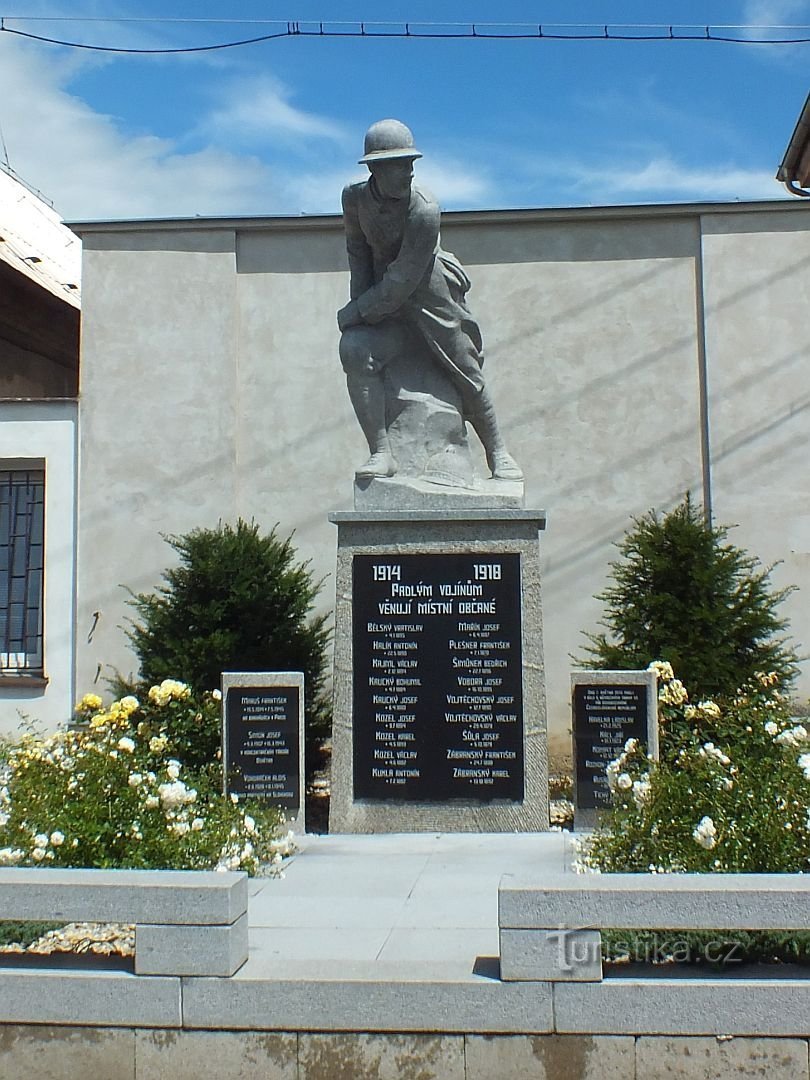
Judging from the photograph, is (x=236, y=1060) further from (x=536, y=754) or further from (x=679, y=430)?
(x=679, y=430)

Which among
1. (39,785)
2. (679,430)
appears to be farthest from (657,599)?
(39,785)

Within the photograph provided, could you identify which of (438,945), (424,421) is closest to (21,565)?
(424,421)

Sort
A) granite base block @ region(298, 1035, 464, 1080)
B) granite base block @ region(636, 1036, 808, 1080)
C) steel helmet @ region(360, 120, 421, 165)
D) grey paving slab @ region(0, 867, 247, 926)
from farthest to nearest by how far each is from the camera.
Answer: steel helmet @ region(360, 120, 421, 165) → grey paving slab @ region(0, 867, 247, 926) → granite base block @ region(298, 1035, 464, 1080) → granite base block @ region(636, 1036, 808, 1080)

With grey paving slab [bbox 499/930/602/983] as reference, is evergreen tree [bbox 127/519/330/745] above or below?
above

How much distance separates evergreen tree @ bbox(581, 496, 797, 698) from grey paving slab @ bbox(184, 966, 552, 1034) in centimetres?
538

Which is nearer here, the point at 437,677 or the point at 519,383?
the point at 437,677

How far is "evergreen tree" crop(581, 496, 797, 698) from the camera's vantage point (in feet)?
30.0

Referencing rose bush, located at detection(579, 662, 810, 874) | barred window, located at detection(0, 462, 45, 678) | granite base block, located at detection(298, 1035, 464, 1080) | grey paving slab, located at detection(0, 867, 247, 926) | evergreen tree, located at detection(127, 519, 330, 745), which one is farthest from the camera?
barred window, located at detection(0, 462, 45, 678)

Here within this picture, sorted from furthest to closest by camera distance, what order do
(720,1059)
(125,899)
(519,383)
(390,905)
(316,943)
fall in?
(519,383) < (390,905) < (316,943) < (125,899) < (720,1059)

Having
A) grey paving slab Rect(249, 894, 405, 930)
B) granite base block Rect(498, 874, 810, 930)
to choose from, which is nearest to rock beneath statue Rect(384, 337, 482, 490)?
grey paving slab Rect(249, 894, 405, 930)

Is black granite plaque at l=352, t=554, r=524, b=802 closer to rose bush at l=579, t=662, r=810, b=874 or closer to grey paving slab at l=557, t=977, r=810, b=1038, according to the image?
rose bush at l=579, t=662, r=810, b=874

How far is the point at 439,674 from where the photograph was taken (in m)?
7.49

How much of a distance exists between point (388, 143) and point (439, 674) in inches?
128

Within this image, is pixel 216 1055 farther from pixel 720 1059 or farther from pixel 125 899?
pixel 720 1059
